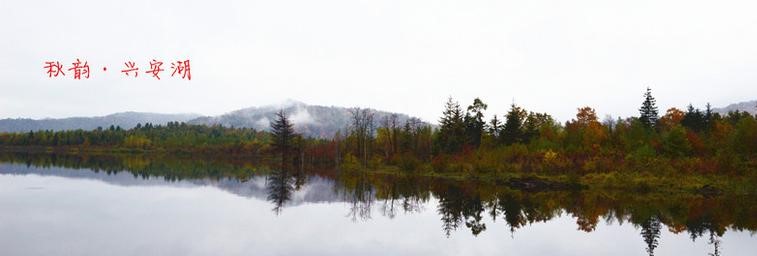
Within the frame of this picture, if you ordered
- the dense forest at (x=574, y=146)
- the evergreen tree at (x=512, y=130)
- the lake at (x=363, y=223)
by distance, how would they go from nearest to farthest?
the lake at (x=363, y=223), the dense forest at (x=574, y=146), the evergreen tree at (x=512, y=130)

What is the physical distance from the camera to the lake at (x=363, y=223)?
738 inches

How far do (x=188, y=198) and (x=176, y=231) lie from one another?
14.6 meters

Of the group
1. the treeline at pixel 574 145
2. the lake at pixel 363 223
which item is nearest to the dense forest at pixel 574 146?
the treeline at pixel 574 145

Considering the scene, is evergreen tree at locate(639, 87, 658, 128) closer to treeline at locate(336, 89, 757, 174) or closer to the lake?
treeline at locate(336, 89, 757, 174)

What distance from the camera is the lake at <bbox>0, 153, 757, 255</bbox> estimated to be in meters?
18.7

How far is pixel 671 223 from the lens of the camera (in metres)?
25.9

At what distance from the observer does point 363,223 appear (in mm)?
25141

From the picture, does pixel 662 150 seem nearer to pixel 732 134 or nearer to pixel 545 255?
pixel 732 134

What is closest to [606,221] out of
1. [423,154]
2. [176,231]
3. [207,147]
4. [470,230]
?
[470,230]

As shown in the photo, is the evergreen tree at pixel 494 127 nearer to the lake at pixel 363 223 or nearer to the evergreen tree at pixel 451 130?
the evergreen tree at pixel 451 130

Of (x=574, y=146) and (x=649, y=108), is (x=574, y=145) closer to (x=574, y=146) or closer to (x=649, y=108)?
(x=574, y=146)

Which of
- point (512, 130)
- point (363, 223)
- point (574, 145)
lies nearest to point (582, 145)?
point (574, 145)

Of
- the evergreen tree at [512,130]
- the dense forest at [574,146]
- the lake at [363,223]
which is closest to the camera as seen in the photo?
the lake at [363,223]

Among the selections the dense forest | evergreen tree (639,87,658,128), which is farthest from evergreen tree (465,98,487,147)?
evergreen tree (639,87,658,128)
